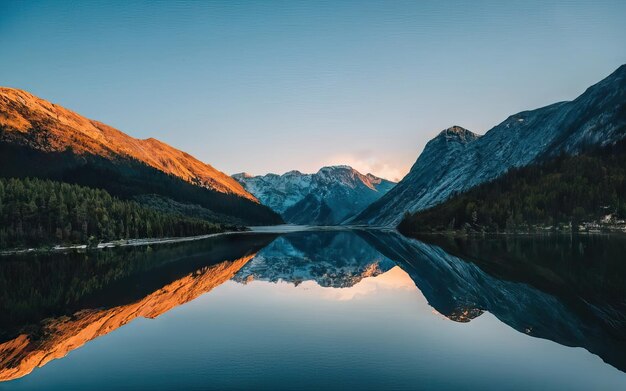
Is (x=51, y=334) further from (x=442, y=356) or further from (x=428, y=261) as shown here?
(x=428, y=261)

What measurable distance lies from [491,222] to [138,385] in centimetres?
19725

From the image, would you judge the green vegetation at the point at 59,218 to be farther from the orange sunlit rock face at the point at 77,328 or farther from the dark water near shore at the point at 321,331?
the orange sunlit rock face at the point at 77,328

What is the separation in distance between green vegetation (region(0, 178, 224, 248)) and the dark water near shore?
79.8 meters

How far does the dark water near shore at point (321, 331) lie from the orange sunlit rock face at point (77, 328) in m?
0.19

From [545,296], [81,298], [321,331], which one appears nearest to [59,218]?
[81,298]

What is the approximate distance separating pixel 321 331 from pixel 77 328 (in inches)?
811

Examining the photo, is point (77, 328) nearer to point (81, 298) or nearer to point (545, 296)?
point (81, 298)

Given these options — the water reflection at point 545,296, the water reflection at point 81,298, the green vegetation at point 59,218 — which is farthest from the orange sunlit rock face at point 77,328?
the green vegetation at point 59,218

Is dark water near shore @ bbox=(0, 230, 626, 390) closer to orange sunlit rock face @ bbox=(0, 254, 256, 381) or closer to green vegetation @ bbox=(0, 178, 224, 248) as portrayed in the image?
orange sunlit rock face @ bbox=(0, 254, 256, 381)

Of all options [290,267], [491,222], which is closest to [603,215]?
[491,222]

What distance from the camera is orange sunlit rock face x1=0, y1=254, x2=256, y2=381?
28250 mm

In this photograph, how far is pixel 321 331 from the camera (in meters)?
34.8

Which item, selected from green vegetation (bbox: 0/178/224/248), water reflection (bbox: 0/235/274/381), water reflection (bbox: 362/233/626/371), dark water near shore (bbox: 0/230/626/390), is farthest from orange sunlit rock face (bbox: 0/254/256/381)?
green vegetation (bbox: 0/178/224/248)

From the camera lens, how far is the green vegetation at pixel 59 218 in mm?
138000
